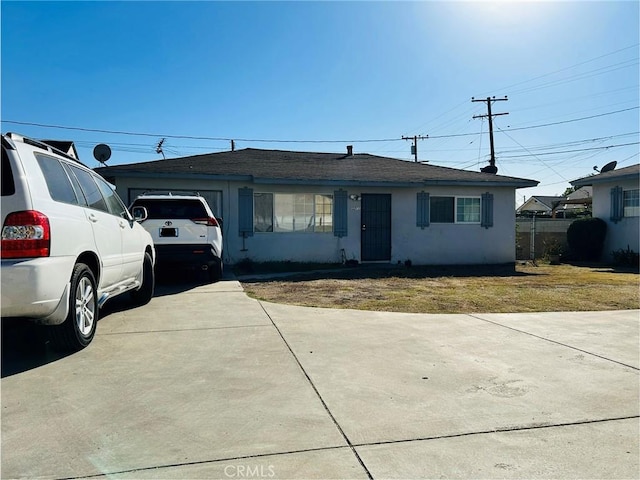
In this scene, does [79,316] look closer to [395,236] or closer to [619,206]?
[395,236]

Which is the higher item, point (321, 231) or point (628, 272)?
point (321, 231)

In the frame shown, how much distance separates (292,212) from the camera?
13.5 m

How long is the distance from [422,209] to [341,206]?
269 cm

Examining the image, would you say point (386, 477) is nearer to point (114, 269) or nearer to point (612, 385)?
point (612, 385)

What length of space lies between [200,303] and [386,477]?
513 centimetres

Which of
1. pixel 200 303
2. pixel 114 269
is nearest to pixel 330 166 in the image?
pixel 200 303

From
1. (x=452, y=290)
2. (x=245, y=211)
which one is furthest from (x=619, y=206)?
(x=245, y=211)

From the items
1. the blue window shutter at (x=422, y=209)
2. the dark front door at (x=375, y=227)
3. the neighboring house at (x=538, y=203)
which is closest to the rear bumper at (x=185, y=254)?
the dark front door at (x=375, y=227)

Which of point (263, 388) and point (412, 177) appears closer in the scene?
point (263, 388)

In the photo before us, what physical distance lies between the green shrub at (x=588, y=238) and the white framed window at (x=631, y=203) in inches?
36.4

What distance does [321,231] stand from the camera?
44.9 ft

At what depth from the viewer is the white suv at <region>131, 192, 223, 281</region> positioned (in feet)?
27.8

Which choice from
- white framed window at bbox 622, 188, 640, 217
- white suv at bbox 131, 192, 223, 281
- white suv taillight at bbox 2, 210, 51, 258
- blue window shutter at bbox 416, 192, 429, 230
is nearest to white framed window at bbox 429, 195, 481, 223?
blue window shutter at bbox 416, 192, 429, 230

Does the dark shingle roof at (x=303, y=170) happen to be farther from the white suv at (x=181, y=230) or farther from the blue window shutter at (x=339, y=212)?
the white suv at (x=181, y=230)
